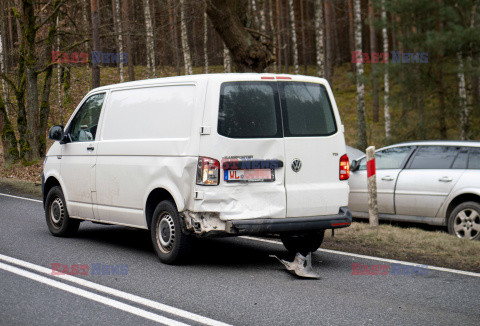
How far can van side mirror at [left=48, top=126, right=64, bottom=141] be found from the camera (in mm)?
8969

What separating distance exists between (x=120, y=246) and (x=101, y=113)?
1.87 meters

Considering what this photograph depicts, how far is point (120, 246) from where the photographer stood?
8602 millimetres

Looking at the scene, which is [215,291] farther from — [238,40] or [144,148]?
[238,40]

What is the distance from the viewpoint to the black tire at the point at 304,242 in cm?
779

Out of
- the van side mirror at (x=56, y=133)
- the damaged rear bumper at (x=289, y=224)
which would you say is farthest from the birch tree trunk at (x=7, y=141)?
the damaged rear bumper at (x=289, y=224)

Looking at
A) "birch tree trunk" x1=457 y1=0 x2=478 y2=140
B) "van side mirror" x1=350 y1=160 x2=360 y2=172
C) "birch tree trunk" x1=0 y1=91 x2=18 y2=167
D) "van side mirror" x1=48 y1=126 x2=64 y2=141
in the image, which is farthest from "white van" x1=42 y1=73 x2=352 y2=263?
"birch tree trunk" x1=0 y1=91 x2=18 y2=167

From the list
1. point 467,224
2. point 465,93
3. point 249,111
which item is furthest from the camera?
point 465,93

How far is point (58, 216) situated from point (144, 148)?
2642 millimetres

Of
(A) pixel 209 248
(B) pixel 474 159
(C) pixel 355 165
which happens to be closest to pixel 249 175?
(A) pixel 209 248

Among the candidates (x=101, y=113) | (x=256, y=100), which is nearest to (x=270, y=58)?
(x=101, y=113)

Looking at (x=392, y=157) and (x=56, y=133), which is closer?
(x=56, y=133)

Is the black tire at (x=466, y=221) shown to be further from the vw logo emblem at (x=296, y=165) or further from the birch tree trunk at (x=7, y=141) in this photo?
the birch tree trunk at (x=7, y=141)

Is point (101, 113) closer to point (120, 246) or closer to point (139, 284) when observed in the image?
point (120, 246)

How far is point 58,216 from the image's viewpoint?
9.37m
